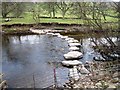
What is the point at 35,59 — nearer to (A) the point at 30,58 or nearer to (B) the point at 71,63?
(A) the point at 30,58

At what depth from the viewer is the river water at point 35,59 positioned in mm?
3836

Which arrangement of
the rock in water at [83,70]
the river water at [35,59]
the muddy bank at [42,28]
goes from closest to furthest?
1. the river water at [35,59]
2. the rock in water at [83,70]
3. the muddy bank at [42,28]

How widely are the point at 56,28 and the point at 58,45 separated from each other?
279cm

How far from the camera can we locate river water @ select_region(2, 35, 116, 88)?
3.84m

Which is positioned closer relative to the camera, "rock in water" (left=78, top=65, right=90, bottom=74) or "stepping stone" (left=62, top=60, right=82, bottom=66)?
"rock in water" (left=78, top=65, right=90, bottom=74)

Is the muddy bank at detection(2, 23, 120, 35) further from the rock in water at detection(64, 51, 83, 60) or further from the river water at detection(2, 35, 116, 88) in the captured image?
the rock in water at detection(64, 51, 83, 60)

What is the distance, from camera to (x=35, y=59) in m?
5.00

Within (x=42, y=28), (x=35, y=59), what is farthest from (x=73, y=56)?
(x=42, y=28)

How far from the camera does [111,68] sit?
3701mm

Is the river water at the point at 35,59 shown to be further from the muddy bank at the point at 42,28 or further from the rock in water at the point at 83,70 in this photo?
the muddy bank at the point at 42,28

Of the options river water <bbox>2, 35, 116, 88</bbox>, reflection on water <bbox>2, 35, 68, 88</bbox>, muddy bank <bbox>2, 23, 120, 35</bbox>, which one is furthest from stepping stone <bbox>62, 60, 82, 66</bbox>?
muddy bank <bbox>2, 23, 120, 35</bbox>

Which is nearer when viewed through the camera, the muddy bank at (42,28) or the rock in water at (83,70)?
the rock in water at (83,70)

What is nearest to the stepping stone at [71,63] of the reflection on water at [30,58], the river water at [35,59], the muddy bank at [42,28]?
the river water at [35,59]

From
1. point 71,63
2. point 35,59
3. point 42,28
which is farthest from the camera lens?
point 42,28
